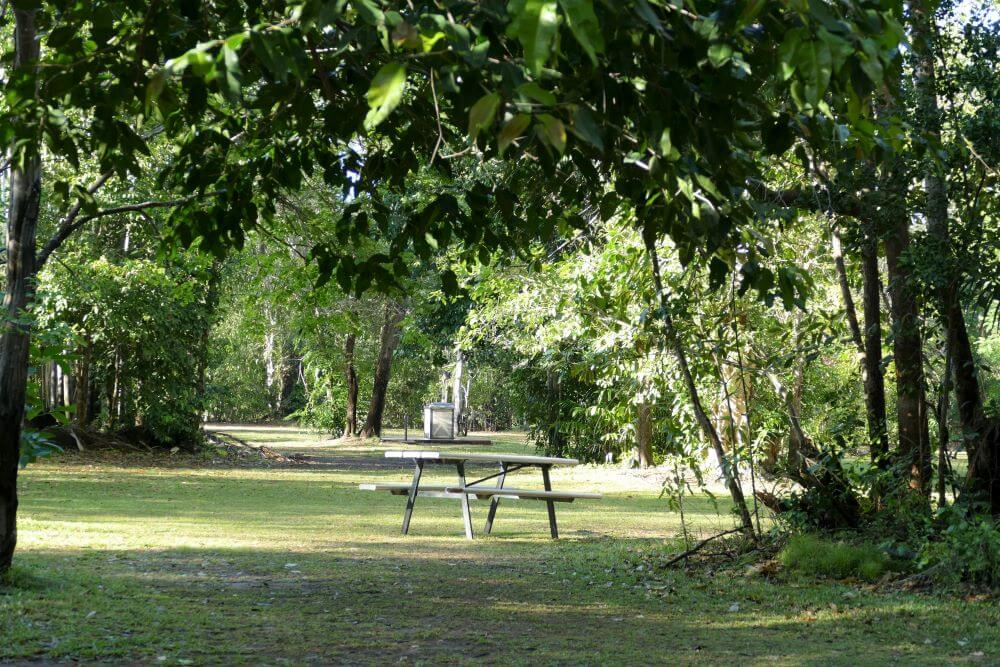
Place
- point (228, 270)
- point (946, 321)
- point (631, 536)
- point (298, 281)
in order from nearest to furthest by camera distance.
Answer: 1. point (946, 321)
2. point (298, 281)
3. point (631, 536)
4. point (228, 270)

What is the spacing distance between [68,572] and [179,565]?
38.9 inches

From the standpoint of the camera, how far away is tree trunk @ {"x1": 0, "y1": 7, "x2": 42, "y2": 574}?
6926mm

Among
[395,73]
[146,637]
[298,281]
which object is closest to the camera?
[395,73]

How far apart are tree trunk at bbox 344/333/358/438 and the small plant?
89.6 ft

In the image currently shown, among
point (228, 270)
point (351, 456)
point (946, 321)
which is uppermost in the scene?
point (228, 270)

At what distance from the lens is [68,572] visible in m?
8.25

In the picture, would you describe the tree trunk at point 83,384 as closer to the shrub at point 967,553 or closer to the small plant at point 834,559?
the small plant at point 834,559

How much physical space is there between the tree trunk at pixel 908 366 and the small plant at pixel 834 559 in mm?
934

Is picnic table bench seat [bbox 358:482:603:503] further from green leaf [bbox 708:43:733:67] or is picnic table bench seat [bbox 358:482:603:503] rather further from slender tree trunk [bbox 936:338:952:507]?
green leaf [bbox 708:43:733:67]

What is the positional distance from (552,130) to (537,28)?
461 mm

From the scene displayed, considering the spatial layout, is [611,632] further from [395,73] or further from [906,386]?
[395,73]

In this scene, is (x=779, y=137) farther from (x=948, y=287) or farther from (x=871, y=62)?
(x=948, y=287)

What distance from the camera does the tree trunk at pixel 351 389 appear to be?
3572 cm

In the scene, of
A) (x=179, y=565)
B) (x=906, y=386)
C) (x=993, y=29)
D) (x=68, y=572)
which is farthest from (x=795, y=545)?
(x=68, y=572)
